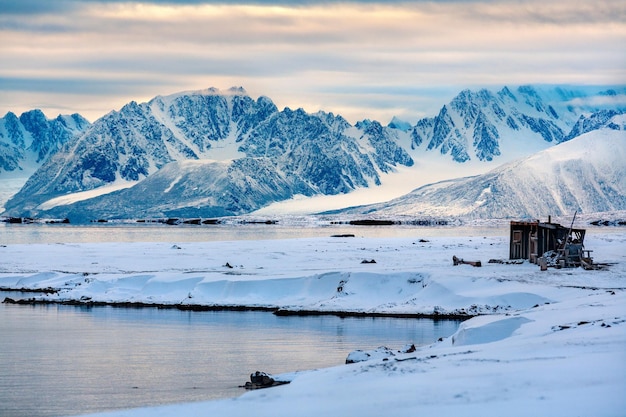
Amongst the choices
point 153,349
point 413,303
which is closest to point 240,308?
point 413,303

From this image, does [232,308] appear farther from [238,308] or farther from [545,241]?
[545,241]

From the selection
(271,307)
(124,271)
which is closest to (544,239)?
(271,307)

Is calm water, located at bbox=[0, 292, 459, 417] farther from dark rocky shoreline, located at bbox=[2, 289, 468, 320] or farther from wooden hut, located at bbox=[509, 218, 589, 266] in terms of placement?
wooden hut, located at bbox=[509, 218, 589, 266]

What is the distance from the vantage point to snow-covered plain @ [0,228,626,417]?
2456 cm

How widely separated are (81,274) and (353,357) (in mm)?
38938

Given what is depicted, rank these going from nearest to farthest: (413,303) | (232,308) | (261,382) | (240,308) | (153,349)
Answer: (261,382)
(153,349)
(413,303)
(240,308)
(232,308)

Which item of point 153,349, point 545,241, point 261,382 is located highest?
point 545,241

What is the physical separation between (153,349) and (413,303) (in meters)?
19.0

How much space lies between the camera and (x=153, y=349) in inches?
1690

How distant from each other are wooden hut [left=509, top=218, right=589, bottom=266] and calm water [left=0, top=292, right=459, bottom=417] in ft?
58.3

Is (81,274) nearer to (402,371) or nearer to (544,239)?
(544,239)

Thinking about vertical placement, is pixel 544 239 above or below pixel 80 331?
above

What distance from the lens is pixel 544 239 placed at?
7269 cm

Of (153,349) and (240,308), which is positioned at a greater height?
(240,308)
